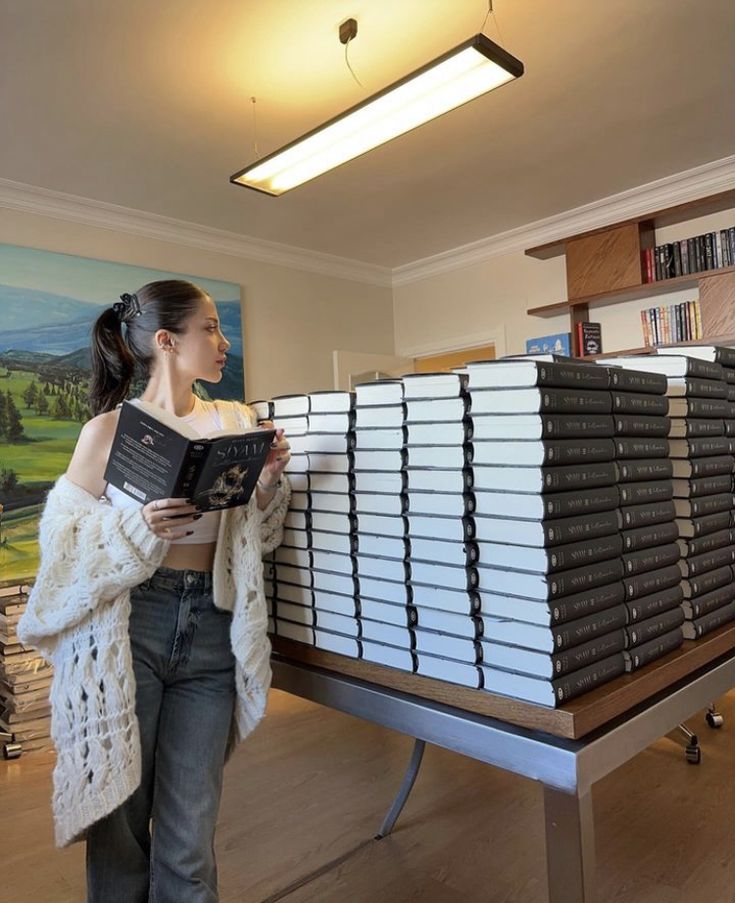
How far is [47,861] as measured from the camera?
1.81 m

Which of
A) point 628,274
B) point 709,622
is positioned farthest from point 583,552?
point 628,274

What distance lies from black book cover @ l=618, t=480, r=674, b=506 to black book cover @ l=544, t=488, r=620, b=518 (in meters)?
0.02

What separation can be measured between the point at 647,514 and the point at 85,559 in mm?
783

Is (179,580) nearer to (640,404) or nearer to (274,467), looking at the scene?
(274,467)

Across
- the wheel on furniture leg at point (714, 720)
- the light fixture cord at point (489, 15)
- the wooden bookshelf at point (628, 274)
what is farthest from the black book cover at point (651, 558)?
the wooden bookshelf at point (628, 274)

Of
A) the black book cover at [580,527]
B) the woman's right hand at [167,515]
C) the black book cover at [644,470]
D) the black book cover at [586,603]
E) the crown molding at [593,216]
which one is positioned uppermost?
the crown molding at [593,216]

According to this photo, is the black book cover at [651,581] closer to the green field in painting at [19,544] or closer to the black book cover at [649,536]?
the black book cover at [649,536]

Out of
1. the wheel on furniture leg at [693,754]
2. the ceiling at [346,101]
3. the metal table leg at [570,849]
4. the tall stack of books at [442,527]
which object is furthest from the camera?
the ceiling at [346,101]

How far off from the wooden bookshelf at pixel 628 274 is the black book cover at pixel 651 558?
3058mm

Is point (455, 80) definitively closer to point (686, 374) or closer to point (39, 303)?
point (686, 374)

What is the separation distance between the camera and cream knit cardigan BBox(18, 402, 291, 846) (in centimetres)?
98

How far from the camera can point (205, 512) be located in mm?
1003

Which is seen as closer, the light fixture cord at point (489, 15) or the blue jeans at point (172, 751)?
the blue jeans at point (172, 751)

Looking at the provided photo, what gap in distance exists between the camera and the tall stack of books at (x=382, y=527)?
0.90 metres
